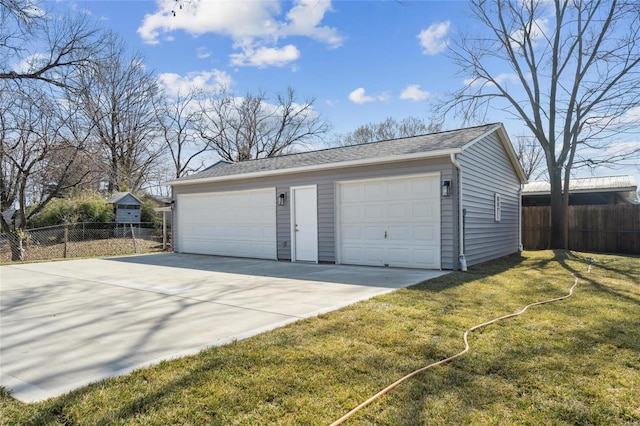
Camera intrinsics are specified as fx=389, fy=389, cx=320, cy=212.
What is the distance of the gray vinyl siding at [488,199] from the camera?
8.61 meters

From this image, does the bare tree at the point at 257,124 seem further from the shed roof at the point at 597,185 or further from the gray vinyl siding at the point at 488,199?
the gray vinyl siding at the point at 488,199

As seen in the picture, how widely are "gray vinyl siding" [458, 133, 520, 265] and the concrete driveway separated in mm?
1903

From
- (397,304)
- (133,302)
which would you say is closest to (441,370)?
(397,304)

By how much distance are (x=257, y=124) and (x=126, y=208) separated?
13.2 m

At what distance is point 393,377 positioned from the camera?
9.07ft

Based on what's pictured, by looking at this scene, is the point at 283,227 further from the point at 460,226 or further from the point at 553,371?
the point at 553,371

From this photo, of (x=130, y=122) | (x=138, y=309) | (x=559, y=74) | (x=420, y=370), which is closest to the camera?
(x=420, y=370)

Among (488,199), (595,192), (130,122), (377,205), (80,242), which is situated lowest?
(80,242)

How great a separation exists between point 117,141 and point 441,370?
79.3 ft

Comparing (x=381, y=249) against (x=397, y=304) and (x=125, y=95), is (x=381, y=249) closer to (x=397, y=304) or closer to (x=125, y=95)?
(x=397, y=304)

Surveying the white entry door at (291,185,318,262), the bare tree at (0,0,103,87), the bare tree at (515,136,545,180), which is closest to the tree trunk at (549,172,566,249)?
the white entry door at (291,185,318,262)

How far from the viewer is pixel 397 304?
4906 millimetres

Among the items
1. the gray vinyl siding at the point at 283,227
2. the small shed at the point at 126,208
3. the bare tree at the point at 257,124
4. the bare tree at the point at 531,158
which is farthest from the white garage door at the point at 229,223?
the bare tree at the point at 531,158

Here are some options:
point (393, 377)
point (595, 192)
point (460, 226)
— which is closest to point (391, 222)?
point (460, 226)
